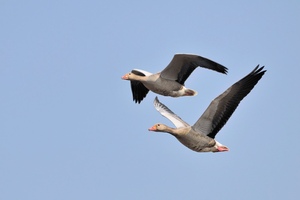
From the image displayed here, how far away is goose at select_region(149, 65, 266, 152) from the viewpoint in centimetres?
1883

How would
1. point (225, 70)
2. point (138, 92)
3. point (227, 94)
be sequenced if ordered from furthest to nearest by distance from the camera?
point (138, 92), point (225, 70), point (227, 94)

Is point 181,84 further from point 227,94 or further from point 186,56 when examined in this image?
point 227,94

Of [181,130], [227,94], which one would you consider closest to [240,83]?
[227,94]

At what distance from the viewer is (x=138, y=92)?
81.5 feet

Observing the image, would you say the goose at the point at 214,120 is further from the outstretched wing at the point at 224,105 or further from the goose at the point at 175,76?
the goose at the point at 175,76

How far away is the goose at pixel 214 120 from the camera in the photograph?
1883 cm

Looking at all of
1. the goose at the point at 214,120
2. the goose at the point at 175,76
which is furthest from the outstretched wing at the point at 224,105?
the goose at the point at 175,76

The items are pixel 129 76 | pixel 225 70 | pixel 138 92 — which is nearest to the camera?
pixel 225 70

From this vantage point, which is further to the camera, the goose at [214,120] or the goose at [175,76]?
the goose at [175,76]

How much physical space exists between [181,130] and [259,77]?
2.42 meters

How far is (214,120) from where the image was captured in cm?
1909

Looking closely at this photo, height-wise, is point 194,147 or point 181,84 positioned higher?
point 181,84

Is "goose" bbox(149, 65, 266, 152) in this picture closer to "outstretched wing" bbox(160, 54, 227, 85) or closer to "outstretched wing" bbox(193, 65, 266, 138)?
"outstretched wing" bbox(193, 65, 266, 138)

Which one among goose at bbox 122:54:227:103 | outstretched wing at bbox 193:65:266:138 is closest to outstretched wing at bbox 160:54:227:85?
goose at bbox 122:54:227:103
